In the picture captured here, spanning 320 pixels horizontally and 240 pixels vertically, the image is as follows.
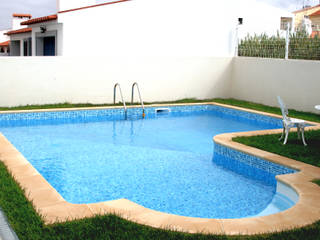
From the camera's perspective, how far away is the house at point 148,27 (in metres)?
15.6

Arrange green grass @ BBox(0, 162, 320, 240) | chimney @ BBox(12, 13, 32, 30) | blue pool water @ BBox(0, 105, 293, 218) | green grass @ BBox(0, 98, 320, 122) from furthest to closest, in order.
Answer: chimney @ BBox(12, 13, 32, 30), green grass @ BBox(0, 98, 320, 122), blue pool water @ BBox(0, 105, 293, 218), green grass @ BBox(0, 162, 320, 240)

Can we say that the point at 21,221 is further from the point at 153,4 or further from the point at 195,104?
the point at 153,4

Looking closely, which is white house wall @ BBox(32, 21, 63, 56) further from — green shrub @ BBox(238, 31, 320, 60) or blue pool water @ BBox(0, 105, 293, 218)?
green shrub @ BBox(238, 31, 320, 60)

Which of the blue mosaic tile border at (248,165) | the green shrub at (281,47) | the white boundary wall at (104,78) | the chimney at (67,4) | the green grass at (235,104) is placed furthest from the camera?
the chimney at (67,4)

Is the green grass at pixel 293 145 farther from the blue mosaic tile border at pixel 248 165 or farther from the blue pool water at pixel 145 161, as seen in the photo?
the blue pool water at pixel 145 161

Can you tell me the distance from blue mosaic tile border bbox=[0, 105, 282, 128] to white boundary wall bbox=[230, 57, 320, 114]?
1772 millimetres

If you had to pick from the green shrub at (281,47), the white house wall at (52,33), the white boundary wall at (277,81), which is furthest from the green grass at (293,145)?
the white house wall at (52,33)

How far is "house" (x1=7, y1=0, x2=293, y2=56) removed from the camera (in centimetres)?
1556

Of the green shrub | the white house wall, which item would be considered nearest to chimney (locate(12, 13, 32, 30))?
the white house wall

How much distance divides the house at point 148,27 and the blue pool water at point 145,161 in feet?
13.1

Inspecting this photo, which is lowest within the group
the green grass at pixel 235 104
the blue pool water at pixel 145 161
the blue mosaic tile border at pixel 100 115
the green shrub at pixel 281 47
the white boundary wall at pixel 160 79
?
the blue pool water at pixel 145 161

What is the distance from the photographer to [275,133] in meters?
9.19

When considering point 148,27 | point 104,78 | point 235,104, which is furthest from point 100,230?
→ point 148,27

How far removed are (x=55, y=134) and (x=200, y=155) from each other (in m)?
4.24
